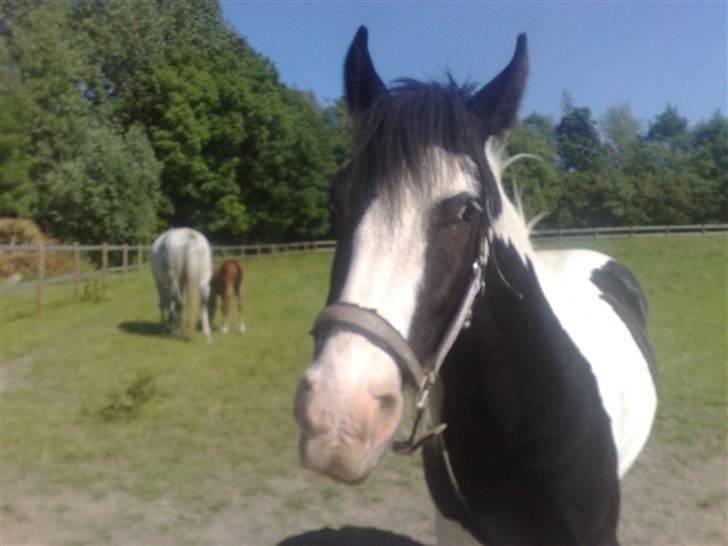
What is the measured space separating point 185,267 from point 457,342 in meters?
9.22

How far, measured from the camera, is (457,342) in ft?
6.17

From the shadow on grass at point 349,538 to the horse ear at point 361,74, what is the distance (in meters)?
2.82

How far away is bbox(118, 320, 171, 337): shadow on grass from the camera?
10.9 metres

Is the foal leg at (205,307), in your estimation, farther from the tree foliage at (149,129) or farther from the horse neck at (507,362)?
the horse neck at (507,362)

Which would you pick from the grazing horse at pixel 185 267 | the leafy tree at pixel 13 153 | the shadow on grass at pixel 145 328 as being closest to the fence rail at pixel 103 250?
the shadow on grass at pixel 145 328

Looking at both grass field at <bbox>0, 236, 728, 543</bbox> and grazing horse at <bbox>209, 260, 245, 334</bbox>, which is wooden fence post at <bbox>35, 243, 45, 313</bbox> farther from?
grazing horse at <bbox>209, 260, 245, 334</bbox>

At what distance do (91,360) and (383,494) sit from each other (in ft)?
18.1

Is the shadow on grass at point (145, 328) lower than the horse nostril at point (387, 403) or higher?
lower

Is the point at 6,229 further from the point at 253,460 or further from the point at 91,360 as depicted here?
the point at 253,460

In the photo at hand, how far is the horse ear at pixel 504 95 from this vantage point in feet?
5.90

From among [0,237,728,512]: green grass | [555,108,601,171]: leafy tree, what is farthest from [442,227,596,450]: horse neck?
[555,108,601,171]: leafy tree

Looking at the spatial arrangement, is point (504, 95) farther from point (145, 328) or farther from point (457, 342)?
point (145, 328)

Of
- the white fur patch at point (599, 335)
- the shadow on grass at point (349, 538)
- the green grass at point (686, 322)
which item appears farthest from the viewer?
the green grass at point (686, 322)

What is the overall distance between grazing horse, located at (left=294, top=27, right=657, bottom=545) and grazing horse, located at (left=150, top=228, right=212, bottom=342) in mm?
8592
